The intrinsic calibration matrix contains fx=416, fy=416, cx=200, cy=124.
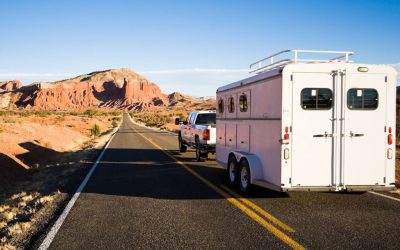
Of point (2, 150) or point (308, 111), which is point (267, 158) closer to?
point (308, 111)

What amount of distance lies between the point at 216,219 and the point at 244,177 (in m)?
2.58

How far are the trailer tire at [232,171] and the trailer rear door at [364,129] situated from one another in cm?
301

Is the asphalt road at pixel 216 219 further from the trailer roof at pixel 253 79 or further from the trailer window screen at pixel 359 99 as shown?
the trailer roof at pixel 253 79

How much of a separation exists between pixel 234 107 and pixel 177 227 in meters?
4.90

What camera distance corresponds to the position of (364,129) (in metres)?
8.29

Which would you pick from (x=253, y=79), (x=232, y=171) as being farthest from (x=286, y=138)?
(x=232, y=171)

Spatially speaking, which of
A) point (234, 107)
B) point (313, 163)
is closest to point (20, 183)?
point (234, 107)

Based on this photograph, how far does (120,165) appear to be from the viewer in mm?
15805

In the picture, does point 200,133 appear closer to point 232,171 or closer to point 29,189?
point 232,171

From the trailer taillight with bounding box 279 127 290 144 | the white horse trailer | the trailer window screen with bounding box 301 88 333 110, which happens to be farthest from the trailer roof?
the trailer taillight with bounding box 279 127 290 144

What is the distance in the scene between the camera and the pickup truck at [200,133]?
16109mm

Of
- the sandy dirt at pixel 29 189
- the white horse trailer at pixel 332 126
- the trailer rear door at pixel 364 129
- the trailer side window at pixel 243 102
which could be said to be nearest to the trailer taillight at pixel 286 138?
the white horse trailer at pixel 332 126

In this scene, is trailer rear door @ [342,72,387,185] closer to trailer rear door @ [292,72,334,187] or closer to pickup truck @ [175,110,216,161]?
trailer rear door @ [292,72,334,187]

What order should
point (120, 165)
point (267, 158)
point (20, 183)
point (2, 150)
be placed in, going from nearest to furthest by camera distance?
point (267, 158), point (20, 183), point (120, 165), point (2, 150)
